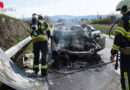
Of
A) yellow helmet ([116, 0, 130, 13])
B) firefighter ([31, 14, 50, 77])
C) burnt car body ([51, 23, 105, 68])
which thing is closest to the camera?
yellow helmet ([116, 0, 130, 13])

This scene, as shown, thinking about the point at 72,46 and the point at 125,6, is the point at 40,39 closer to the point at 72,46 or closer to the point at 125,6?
the point at 72,46

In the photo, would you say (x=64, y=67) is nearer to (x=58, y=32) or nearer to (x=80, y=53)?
(x=80, y=53)

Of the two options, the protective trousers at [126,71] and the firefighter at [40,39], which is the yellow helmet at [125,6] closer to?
the protective trousers at [126,71]

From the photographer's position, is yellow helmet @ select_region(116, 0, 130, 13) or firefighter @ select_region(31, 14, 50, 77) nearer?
yellow helmet @ select_region(116, 0, 130, 13)

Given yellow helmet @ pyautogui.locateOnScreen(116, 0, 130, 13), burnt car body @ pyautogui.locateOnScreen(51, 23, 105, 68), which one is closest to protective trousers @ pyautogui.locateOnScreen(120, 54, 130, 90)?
yellow helmet @ pyautogui.locateOnScreen(116, 0, 130, 13)

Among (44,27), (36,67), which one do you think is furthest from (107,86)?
(44,27)

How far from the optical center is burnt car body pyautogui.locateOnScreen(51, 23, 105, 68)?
5500 mm

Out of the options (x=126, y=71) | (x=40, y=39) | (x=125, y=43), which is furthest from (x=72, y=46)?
(x=126, y=71)

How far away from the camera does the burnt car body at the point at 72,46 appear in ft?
18.0

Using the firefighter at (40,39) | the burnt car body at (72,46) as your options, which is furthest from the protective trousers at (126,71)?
the burnt car body at (72,46)

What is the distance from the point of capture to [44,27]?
15.7ft

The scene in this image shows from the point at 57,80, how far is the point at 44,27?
1.71m

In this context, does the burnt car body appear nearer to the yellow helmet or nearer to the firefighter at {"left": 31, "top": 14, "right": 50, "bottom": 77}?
the firefighter at {"left": 31, "top": 14, "right": 50, "bottom": 77}

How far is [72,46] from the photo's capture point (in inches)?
231
